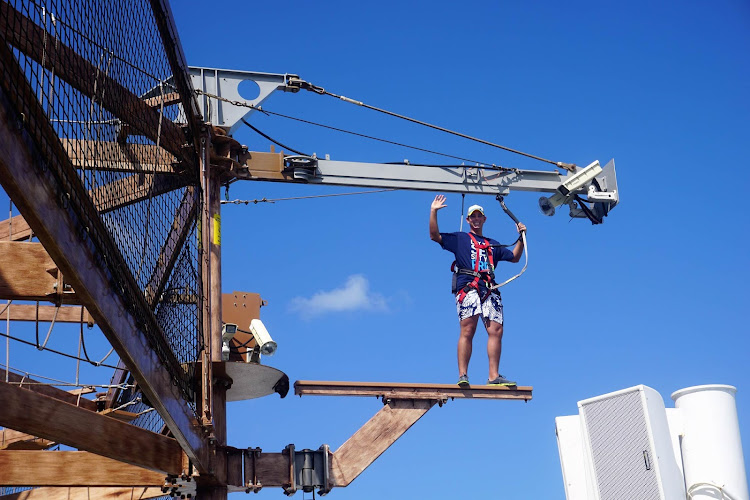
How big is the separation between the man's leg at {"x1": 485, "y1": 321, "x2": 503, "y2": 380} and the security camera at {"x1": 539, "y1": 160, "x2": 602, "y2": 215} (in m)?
1.65

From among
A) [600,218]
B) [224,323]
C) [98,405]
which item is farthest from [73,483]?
[600,218]

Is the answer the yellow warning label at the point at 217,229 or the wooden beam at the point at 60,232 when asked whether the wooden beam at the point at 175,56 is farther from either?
the wooden beam at the point at 60,232

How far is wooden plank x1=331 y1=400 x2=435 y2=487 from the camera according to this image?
9.59 meters

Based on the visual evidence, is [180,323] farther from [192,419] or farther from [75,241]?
[75,241]

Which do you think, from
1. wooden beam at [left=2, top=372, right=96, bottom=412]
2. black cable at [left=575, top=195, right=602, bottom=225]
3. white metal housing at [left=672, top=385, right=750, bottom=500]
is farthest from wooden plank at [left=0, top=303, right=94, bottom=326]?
white metal housing at [left=672, top=385, right=750, bottom=500]

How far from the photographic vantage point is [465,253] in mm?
11398

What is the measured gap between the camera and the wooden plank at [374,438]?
9.59 meters

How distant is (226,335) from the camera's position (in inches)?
366

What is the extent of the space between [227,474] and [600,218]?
17.8 feet

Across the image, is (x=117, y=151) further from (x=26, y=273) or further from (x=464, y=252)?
(x=464, y=252)

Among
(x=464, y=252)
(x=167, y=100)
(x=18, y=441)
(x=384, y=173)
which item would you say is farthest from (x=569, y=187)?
(x=18, y=441)

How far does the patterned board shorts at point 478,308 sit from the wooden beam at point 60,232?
503 centimetres

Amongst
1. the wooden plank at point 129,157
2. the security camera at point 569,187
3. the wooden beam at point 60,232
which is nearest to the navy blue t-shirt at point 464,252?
the security camera at point 569,187

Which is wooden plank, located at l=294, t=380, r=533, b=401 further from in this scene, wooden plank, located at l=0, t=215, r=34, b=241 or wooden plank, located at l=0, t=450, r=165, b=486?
wooden plank, located at l=0, t=215, r=34, b=241
